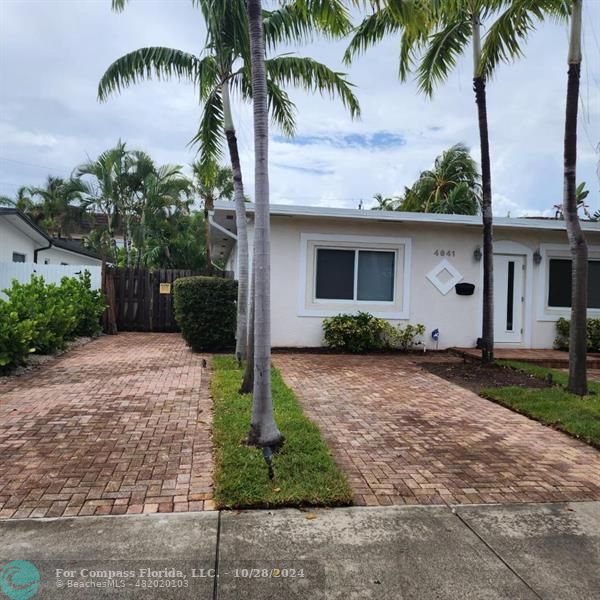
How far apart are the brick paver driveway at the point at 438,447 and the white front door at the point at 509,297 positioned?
4.19 meters

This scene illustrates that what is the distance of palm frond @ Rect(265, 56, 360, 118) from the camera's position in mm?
8367

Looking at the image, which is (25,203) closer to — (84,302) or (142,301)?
(142,301)

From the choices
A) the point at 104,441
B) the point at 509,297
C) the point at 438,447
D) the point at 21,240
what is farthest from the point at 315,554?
the point at 21,240

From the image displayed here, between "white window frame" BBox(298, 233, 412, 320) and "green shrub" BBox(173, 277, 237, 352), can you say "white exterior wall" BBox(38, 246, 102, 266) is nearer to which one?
"green shrub" BBox(173, 277, 237, 352)

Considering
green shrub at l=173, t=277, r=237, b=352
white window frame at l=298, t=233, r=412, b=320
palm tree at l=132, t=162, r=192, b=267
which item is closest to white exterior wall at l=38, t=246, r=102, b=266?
palm tree at l=132, t=162, r=192, b=267

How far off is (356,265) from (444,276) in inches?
78.8

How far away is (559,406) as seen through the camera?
6004 millimetres

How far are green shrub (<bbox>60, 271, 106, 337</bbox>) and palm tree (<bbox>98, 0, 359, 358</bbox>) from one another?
485 centimetres

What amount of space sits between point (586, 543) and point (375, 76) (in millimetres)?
8519

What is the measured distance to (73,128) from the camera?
15.0 meters

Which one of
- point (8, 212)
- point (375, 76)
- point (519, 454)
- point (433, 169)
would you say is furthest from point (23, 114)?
point (433, 169)

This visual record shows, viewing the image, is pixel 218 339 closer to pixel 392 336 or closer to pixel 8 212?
pixel 392 336

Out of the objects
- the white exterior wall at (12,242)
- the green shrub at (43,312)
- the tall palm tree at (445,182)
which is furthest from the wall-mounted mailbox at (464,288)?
the white exterior wall at (12,242)

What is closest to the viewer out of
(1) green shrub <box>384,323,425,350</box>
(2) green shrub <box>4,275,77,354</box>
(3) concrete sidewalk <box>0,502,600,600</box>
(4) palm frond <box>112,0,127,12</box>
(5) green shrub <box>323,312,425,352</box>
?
(3) concrete sidewalk <box>0,502,600,600</box>
